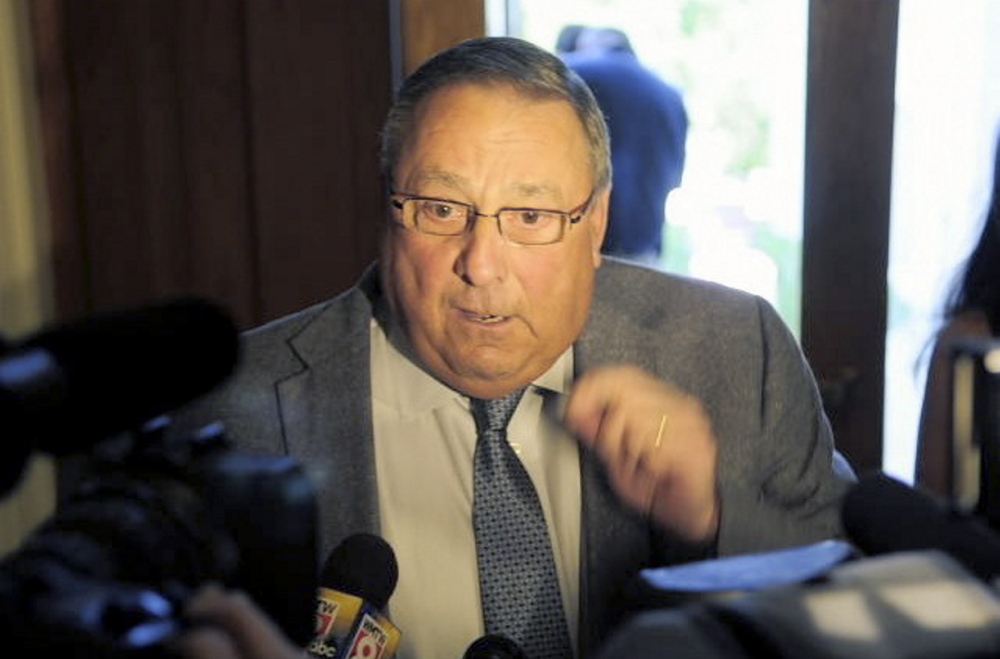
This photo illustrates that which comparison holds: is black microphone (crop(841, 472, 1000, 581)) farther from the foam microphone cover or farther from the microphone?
the foam microphone cover

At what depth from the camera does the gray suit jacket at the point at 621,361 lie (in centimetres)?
148

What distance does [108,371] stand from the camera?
2.22 feet

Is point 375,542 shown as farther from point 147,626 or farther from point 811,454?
point 147,626

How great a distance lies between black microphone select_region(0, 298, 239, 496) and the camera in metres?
0.61

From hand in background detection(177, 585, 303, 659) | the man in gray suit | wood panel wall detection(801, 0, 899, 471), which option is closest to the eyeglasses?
the man in gray suit

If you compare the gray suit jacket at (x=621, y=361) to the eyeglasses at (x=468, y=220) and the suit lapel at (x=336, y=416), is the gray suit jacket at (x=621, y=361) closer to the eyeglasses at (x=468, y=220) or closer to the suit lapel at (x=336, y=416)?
the suit lapel at (x=336, y=416)

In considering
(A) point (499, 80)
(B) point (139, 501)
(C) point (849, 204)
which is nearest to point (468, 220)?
(A) point (499, 80)

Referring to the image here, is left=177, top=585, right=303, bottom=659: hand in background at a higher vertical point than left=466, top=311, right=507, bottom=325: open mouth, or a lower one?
higher

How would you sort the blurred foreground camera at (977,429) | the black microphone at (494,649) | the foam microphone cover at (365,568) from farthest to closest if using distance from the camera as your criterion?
the foam microphone cover at (365,568)
the black microphone at (494,649)
the blurred foreground camera at (977,429)

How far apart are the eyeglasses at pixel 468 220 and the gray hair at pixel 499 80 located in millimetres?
60

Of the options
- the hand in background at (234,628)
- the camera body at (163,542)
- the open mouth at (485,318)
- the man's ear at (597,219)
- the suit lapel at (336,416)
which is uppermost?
the man's ear at (597,219)

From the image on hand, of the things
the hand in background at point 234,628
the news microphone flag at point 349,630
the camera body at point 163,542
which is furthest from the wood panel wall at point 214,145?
the hand in background at point 234,628

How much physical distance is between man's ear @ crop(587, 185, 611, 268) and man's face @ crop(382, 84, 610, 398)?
28 millimetres

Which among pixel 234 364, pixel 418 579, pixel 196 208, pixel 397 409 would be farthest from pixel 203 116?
pixel 234 364
